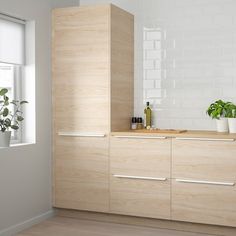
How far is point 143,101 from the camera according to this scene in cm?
509

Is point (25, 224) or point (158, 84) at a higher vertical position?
point (158, 84)

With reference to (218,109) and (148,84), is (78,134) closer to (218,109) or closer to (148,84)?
(148,84)

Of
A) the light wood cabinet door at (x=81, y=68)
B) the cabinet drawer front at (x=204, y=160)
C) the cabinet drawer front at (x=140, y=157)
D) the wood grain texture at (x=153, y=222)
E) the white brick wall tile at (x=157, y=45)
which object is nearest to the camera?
the cabinet drawer front at (x=204, y=160)

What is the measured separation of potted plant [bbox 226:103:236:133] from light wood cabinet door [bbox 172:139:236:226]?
29 cm

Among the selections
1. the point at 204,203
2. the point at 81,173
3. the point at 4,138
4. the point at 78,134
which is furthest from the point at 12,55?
the point at 204,203

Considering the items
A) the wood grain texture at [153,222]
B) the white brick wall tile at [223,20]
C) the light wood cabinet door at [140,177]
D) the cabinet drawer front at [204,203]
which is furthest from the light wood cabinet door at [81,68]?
the white brick wall tile at [223,20]

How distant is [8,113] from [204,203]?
1953 millimetres

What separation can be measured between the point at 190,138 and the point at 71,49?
1516mm

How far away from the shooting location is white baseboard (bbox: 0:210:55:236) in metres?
4.20

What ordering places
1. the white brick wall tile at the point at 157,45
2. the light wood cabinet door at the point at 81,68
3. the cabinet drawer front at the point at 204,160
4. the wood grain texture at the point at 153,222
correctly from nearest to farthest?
the cabinet drawer front at the point at 204,160 → the wood grain texture at the point at 153,222 → the light wood cabinet door at the point at 81,68 → the white brick wall tile at the point at 157,45

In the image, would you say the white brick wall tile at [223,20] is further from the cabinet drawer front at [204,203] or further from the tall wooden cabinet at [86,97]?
the cabinet drawer front at [204,203]

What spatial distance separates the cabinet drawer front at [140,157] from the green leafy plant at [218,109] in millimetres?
540

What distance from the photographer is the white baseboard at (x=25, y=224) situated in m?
4.20

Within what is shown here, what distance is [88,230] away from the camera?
4.45m
